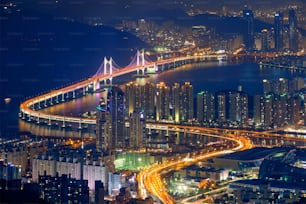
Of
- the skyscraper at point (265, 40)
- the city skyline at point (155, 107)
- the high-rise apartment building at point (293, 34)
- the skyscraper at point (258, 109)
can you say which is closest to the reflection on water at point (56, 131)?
the city skyline at point (155, 107)

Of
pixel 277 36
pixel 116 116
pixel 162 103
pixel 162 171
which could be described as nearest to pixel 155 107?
pixel 162 103

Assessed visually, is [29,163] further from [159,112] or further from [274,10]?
[274,10]

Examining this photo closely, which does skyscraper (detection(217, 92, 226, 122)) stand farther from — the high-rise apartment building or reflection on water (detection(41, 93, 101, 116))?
the high-rise apartment building

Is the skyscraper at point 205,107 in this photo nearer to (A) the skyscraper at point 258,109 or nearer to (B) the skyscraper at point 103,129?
(A) the skyscraper at point 258,109

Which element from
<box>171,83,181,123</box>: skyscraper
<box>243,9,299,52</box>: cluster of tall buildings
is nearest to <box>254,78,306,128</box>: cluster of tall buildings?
<box>171,83,181,123</box>: skyscraper

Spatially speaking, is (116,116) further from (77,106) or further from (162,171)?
(77,106)


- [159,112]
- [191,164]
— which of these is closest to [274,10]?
[159,112]
